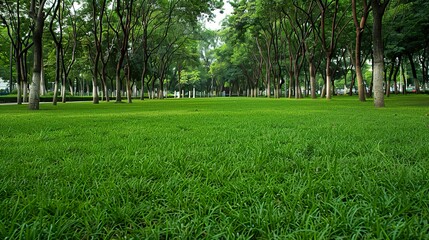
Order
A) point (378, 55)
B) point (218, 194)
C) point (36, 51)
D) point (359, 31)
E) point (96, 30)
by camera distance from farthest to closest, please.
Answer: point (96, 30) → point (359, 31) → point (36, 51) → point (378, 55) → point (218, 194)

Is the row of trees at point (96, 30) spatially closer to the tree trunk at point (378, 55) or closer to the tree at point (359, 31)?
the tree at point (359, 31)

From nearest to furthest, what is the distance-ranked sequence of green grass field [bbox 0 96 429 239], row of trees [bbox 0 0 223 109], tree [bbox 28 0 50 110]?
green grass field [bbox 0 96 429 239] → tree [bbox 28 0 50 110] → row of trees [bbox 0 0 223 109]

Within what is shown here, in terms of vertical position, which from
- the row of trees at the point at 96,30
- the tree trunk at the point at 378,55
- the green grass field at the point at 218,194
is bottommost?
the green grass field at the point at 218,194

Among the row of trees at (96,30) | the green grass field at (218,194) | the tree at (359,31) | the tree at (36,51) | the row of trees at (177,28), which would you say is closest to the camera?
the green grass field at (218,194)

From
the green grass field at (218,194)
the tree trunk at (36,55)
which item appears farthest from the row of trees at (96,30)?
the green grass field at (218,194)

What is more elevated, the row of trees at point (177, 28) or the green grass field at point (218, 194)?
the row of trees at point (177, 28)

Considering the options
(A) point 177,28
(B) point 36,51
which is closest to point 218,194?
(B) point 36,51

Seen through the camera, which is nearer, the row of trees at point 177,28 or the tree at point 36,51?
the tree at point 36,51

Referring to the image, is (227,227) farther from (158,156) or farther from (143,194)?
(158,156)

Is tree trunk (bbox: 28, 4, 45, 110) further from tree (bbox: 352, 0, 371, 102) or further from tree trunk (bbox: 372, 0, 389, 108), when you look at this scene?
tree (bbox: 352, 0, 371, 102)

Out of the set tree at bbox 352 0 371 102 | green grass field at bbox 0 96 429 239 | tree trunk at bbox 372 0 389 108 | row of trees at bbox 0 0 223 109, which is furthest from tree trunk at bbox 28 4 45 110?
tree at bbox 352 0 371 102

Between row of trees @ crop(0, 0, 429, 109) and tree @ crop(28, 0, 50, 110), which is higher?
row of trees @ crop(0, 0, 429, 109)

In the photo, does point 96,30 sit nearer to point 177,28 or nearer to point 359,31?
point 177,28

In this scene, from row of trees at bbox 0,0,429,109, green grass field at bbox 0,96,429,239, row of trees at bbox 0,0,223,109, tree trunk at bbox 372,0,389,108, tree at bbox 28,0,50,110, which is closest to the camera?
green grass field at bbox 0,96,429,239
